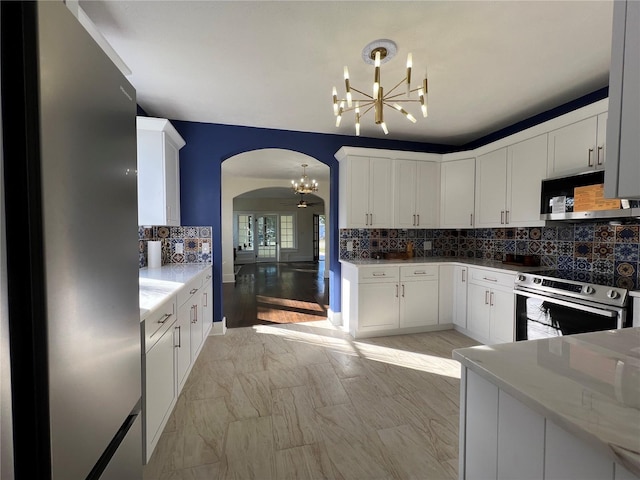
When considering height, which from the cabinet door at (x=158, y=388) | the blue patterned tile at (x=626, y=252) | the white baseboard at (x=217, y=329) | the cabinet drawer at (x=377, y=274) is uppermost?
the blue patterned tile at (x=626, y=252)

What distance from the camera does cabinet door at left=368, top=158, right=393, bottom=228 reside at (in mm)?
3754

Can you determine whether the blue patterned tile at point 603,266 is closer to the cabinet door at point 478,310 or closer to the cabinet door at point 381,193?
the cabinet door at point 478,310

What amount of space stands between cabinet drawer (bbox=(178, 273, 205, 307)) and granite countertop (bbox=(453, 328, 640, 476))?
194 cm

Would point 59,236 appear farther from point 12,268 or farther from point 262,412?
point 262,412

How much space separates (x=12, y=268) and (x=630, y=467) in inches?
49.5

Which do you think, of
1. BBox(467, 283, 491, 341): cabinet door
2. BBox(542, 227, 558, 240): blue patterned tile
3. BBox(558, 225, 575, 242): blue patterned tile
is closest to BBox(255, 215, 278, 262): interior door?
BBox(467, 283, 491, 341): cabinet door

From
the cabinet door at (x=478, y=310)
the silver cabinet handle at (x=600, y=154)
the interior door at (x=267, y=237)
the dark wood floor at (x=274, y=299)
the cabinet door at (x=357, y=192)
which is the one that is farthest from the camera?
the interior door at (x=267, y=237)

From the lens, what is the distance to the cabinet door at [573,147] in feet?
8.09

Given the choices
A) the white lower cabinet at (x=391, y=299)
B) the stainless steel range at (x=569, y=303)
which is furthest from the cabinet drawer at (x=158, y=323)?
the stainless steel range at (x=569, y=303)

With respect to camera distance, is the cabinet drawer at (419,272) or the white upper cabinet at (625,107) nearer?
the white upper cabinet at (625,107)

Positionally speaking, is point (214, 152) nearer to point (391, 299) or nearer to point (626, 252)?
point (391, 299)

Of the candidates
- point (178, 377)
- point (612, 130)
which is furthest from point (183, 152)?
point (612, 130)

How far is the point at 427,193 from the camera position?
12.9 ft

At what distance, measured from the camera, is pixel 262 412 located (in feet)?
6.82
